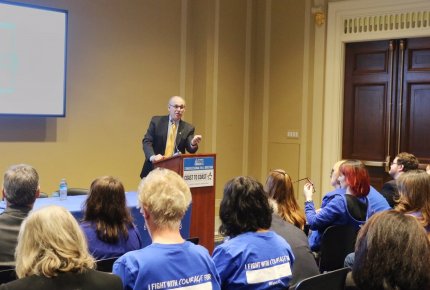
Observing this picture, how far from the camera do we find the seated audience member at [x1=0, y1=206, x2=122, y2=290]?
165 centimetres

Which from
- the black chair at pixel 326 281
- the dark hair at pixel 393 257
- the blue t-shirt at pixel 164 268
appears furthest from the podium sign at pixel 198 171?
the dark hair at pixel 393 257

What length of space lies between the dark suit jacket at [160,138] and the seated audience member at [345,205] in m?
1.88

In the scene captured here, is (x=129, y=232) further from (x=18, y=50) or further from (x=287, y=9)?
(x=287, y=9)

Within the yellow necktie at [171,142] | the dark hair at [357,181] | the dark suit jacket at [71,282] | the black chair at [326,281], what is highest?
the yellow necktie at [171,142]

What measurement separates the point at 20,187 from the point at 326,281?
1.64 m

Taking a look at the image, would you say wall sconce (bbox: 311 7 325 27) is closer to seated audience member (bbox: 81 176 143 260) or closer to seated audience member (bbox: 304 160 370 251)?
seated audience member (bbox: 304 160 370 251)

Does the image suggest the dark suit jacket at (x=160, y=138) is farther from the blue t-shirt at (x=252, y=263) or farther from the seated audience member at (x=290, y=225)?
the blue t-shirt at (x=252, y=263)

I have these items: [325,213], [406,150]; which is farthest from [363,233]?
[406,150]

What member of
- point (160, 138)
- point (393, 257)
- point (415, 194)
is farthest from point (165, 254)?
point (160, 138)

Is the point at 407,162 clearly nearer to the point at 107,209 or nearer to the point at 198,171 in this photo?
the point at 198,171

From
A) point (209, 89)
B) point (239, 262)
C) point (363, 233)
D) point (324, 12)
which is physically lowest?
point (239, 262)

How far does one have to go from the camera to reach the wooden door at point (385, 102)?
6414 millimetres

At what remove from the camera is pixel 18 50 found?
211 inches

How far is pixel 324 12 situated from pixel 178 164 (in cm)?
354
